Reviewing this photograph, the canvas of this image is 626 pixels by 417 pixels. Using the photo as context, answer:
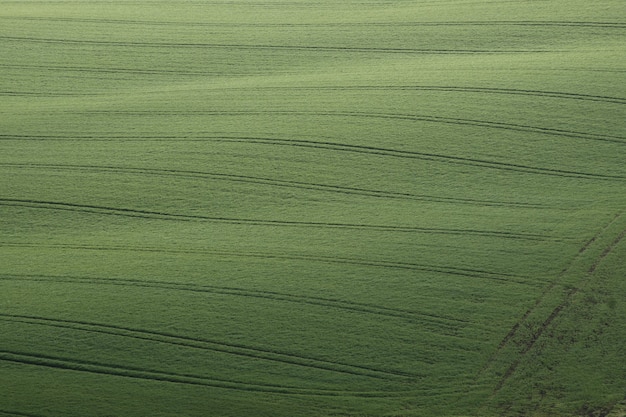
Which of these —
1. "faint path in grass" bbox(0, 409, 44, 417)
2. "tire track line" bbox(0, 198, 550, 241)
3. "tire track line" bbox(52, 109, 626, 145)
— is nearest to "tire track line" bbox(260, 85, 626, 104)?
"tire track line" bbox(52, 109, 626, 145)

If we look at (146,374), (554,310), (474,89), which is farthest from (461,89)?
(146,374)

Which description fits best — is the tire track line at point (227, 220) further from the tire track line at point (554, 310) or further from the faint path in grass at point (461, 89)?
the faint path in grass at point (461, 89)

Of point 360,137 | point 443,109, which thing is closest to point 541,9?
point 443,109

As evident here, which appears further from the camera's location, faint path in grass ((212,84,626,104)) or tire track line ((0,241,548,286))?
faint path in grass ((212,84,626,104))

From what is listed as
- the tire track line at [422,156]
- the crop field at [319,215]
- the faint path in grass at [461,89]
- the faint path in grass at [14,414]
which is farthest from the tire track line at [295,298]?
the faint path in grass at [461,89]

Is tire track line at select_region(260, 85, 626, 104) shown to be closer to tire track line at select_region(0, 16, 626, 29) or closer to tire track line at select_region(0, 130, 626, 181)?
tire track line at select_region(0, 130, 626, 181)

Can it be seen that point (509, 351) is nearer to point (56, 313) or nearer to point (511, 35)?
point (56, 313)
